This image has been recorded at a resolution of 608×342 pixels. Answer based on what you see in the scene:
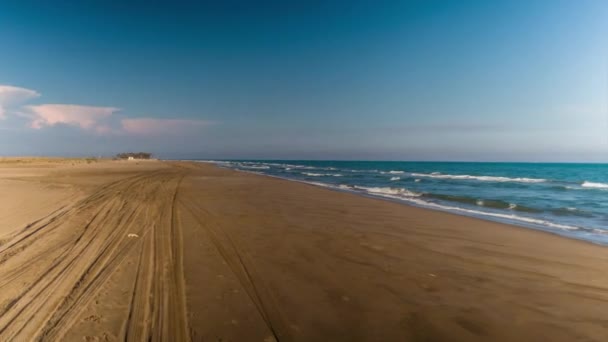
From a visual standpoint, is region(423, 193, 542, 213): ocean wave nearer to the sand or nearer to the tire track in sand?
the sand

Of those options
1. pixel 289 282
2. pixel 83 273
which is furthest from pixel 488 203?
pixel 83 273

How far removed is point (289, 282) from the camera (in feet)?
17.3

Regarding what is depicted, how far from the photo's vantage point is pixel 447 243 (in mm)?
8070

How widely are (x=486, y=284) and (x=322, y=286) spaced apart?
302 cm

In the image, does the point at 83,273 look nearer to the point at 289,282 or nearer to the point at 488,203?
the point at 289,282

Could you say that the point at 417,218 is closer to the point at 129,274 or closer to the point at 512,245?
the point at 512,245

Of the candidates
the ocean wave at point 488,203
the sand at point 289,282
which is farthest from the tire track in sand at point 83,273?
the ocean wave at point 488,203

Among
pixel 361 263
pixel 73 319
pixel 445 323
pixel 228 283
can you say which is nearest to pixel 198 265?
pixel 228 283

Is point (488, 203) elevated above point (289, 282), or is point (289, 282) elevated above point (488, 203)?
point (289, 282)

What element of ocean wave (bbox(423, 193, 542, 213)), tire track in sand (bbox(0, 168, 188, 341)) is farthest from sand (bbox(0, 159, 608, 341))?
ocean wave (bbox(423, 193, 542, 213))

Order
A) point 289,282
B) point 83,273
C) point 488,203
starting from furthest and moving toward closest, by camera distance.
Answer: point 488,203 < point 83,273 < point 289,282

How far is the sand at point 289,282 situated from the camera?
383 centimetres

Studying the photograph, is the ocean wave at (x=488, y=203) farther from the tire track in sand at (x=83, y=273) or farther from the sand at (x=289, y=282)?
the tire track in sand at (x=83, y=273)

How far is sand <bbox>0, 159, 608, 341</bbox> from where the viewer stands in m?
3.83
